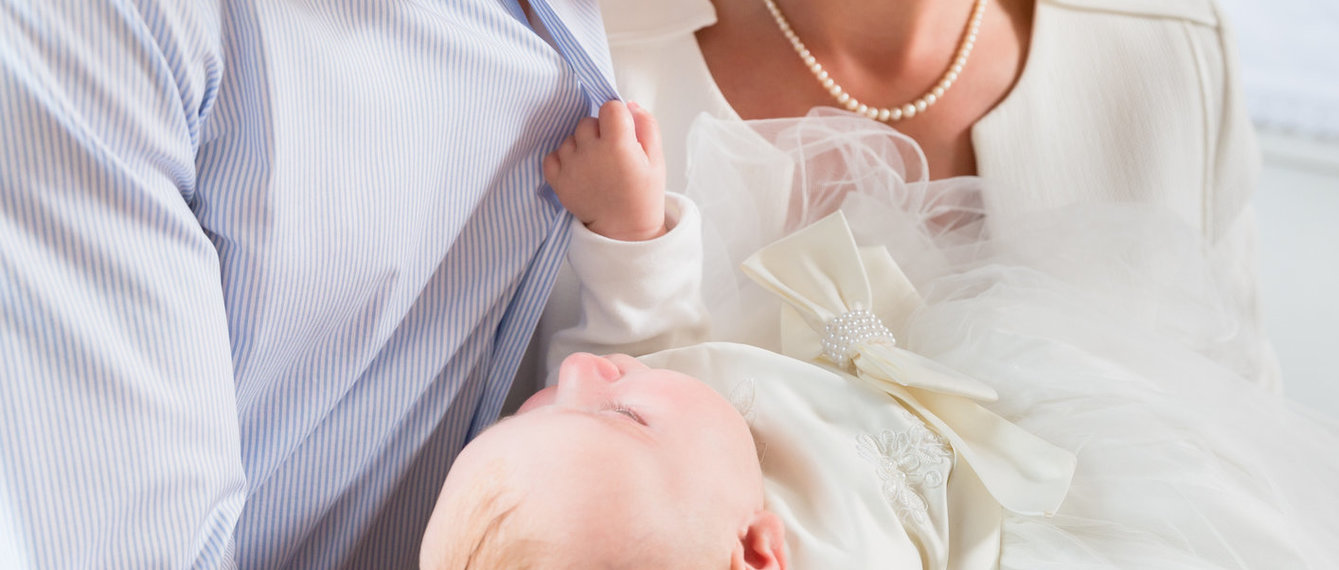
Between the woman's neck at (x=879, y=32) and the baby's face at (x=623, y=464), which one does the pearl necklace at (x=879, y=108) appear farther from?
the baby's face at (x=623, y=464)

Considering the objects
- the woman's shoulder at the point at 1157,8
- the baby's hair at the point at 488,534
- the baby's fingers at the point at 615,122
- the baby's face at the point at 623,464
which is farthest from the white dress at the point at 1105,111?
the baby's hair at the point at 488,534

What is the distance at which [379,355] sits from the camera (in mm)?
898

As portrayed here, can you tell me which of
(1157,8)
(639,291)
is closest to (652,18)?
(639,291)

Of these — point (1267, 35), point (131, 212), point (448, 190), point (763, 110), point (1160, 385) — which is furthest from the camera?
point (1267, 35)

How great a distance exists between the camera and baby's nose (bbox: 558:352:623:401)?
85 centimetres

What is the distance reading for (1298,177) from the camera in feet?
6.57

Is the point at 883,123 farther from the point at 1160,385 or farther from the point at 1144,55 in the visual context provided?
the point at 1160,385

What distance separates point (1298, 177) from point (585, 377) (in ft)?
5.84

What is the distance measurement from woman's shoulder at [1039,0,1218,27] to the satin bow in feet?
1.70

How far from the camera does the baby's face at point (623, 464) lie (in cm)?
73

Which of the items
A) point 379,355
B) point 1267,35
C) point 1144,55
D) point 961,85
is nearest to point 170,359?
point 379,355

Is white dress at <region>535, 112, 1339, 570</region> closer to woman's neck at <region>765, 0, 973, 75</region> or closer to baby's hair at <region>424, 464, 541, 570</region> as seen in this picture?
woman's neck at <region>765, 0, 973, 75</region>

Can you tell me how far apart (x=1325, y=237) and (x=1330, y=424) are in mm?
1132

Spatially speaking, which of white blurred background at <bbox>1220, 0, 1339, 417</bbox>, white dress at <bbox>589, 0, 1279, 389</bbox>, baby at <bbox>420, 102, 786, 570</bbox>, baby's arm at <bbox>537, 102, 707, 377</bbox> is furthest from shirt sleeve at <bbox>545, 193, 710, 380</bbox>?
white blurred background at <bbox>1220, 0, 1339, 417</bbox>
